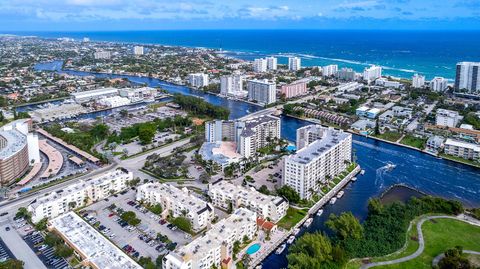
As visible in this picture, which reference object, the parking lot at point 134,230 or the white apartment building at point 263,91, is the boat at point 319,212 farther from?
the white apartment building at point 263,91

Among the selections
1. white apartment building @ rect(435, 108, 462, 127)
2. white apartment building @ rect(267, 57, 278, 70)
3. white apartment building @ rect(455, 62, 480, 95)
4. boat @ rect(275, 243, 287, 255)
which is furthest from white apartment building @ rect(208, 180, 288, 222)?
white apartment building @ rect(267, 57, 278, 70)

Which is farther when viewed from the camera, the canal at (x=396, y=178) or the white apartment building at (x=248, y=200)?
the canal at (x=396, y=178)

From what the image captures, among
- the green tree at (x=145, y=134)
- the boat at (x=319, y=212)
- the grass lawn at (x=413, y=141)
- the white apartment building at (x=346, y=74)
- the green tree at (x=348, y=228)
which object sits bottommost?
the boat at (x=319, y=212)

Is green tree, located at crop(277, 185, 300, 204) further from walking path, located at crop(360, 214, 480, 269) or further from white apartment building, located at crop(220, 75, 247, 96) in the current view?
white apartment building, located at crop(220, 75, 247, 96)

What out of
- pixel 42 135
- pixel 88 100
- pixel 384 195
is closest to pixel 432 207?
pixel 384 195

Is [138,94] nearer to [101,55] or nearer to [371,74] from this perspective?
[371,74]

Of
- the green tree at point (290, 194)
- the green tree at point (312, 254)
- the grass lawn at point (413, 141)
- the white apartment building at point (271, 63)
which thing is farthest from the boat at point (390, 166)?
the white apartment building at point (271, 63)
